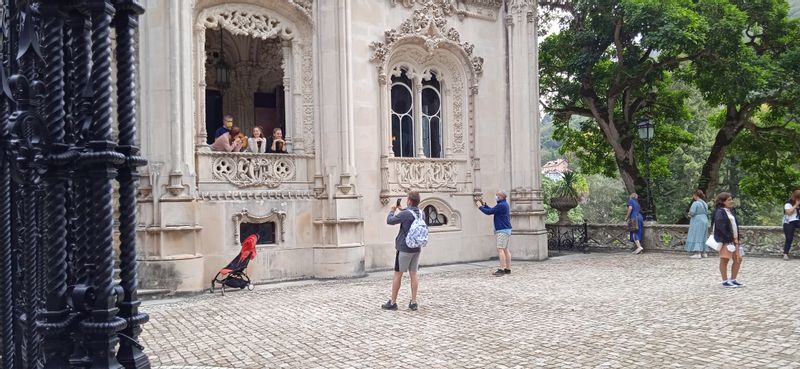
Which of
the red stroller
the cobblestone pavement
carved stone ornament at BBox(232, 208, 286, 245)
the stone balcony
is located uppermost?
the stone balcony

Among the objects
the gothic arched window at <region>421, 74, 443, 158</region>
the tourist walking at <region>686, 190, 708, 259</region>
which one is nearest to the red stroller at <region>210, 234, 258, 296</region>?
the gothic arched window at <region>421, 74, 443, 158</region>

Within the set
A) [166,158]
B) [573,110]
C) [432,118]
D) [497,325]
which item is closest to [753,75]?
[573,110]

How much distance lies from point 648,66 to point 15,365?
19893mm

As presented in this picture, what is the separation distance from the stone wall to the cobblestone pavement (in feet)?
14.8

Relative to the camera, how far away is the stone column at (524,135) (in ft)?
57.6

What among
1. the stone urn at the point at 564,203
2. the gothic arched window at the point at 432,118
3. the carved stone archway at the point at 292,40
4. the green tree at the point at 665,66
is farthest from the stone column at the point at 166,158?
the green tree at the point at 665,66

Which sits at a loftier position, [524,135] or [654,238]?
[524,135]

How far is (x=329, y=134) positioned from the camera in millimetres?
14195

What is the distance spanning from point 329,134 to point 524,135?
20.8 feet

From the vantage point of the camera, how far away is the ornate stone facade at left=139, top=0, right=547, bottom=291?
1187cm

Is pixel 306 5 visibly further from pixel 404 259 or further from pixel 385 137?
pixel 404 259

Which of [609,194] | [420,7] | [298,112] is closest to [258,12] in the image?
[298,112]

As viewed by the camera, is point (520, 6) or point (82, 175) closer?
point (82, 175)

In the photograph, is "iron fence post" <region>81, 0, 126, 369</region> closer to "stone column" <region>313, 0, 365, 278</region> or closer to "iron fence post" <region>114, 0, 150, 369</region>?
"iron fence post" <region>114, 0, 150, 369</region>
